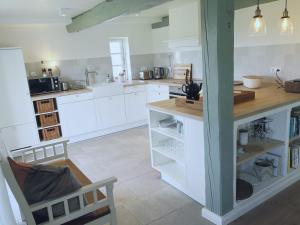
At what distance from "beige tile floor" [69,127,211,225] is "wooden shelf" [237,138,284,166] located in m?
0.65

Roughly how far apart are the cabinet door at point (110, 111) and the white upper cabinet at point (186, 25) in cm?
154

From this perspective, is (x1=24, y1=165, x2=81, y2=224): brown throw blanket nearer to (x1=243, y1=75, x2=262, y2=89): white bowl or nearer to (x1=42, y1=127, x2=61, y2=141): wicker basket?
(x1=243, y1=75, x2=262, y2=89): white bowl

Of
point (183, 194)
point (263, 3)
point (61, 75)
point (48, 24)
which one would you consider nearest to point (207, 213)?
point (183, 194)

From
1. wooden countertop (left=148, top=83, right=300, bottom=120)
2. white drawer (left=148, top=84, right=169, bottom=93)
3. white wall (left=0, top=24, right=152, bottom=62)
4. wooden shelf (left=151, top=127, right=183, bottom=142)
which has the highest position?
white wall (left=0, top=24, right=152, bottom=62)

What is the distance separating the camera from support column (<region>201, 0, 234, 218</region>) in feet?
5.99

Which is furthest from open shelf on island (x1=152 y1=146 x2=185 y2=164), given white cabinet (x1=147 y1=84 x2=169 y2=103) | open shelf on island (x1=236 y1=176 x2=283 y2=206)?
white cabinet (x1=147 y1=84 x2=169 y2=103)

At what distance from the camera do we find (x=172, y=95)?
15.4 ft

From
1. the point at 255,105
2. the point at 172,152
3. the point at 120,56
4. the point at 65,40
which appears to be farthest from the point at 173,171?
the point at 120,56

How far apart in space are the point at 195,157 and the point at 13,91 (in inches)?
122

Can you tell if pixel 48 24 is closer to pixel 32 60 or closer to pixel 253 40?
pixel 32 60

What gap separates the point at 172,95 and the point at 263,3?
2085mm

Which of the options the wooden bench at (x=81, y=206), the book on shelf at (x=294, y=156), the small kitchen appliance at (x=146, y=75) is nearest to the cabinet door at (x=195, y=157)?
the wooden bench at (x=81, y=206)

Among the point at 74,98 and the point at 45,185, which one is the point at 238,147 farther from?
the point at 74,98

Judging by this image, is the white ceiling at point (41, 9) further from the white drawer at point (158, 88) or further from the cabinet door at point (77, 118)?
the cabinet door at point (77, 118)
